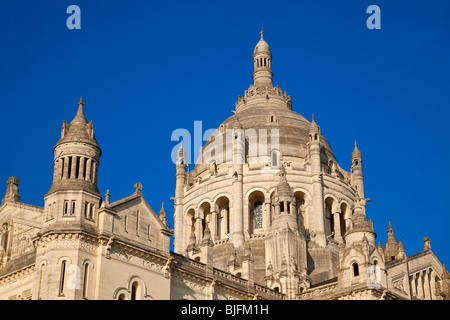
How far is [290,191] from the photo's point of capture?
254 feet

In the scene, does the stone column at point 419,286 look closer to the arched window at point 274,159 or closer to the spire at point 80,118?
the arched window at point 274,159

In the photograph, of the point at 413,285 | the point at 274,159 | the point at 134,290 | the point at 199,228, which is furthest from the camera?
the point at 199,228

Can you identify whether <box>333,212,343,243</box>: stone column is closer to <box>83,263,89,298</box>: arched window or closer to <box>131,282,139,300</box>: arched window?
<box>131,282,139,300</box>: arched window

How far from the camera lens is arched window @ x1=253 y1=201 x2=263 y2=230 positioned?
278 feet

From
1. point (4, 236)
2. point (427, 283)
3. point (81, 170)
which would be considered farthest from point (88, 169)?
point (427, 283)

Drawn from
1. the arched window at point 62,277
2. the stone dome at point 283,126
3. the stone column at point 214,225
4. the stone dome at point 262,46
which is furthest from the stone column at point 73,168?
the stone dome at point 262,46

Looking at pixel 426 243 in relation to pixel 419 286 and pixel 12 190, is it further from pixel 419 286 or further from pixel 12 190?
pixel 12 190

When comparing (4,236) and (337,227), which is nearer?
(4,236)

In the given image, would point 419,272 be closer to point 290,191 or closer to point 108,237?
point 290,191

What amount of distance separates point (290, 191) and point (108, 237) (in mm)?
28593

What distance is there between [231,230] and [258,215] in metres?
4.16

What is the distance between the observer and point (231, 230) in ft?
271

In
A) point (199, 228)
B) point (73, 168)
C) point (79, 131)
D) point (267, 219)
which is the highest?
point (199, 228)
